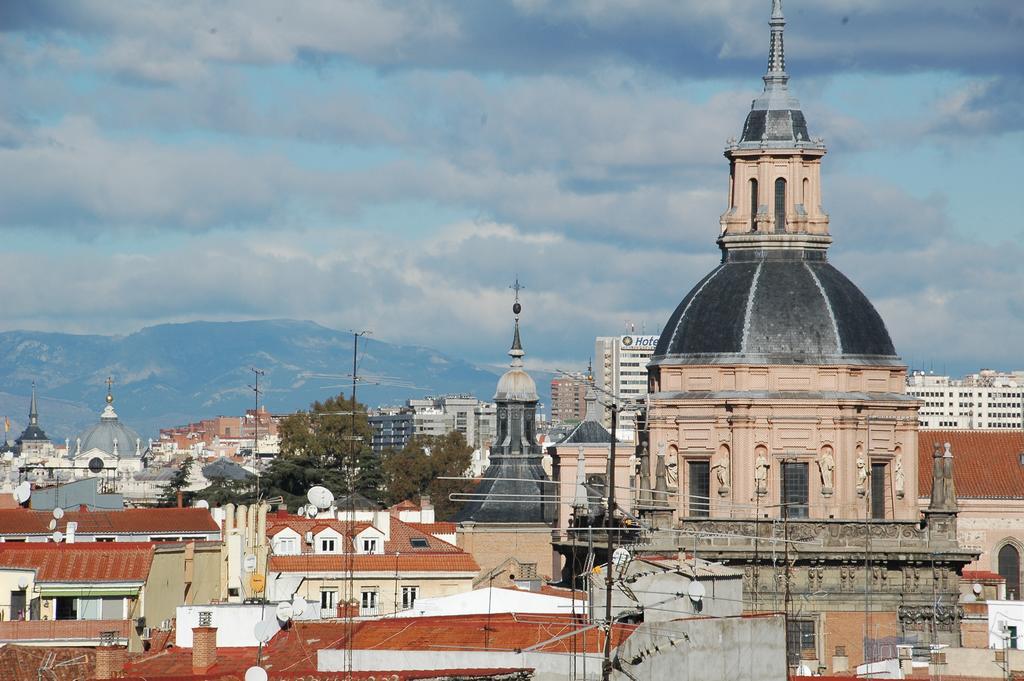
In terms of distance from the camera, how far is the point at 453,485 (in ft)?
474

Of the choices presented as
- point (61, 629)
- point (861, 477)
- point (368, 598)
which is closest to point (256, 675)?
point (61, 629)

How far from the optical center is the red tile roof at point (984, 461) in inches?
3981

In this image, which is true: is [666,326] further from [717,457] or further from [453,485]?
[453,485]

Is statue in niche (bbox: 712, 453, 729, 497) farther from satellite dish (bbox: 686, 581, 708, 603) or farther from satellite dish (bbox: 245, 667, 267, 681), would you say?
satellite dish (bbox: 245, 667, 267, 681)

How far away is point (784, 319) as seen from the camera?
72.2 m

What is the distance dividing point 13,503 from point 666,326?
34.3m

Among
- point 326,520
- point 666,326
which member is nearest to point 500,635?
point 666,326

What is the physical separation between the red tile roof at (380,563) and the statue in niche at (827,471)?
470 inches

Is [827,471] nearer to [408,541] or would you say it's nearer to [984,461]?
[408,541]

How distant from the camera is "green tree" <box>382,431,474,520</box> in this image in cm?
14350

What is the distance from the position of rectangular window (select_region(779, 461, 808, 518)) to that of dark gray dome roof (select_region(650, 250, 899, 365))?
2.61 metres

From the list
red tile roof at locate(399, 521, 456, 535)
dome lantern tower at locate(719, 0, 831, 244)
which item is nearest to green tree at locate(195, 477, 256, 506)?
red tile roof at locate(399, 521, 456, 535)

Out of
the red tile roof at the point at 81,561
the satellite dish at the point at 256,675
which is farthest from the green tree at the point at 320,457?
the satellite dish at the point at 256,675

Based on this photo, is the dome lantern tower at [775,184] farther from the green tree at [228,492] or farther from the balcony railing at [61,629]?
the green tree at [228,492]
